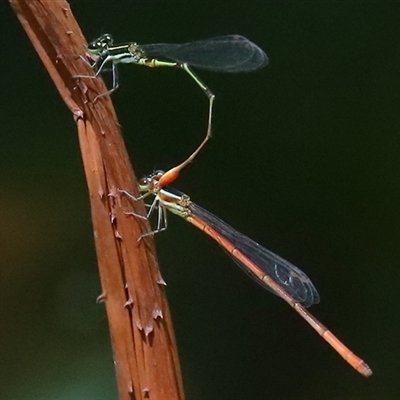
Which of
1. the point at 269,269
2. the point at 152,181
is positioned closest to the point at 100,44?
the point at 152,181

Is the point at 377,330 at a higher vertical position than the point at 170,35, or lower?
lower

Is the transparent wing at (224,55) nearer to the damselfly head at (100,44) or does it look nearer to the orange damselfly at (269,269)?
the damselfly head at (100,44)

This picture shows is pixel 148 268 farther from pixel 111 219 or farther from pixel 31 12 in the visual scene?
pixel 31 12

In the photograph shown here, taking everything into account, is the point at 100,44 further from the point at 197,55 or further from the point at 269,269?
the point at 269,269

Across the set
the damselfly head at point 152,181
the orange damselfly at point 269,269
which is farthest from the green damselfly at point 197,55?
the orange damselfly at point 269,269

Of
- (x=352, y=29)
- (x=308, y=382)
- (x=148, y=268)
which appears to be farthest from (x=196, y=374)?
(x=352, y=29)

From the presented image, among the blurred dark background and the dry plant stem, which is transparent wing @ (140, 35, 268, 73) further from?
the dry plant stem
